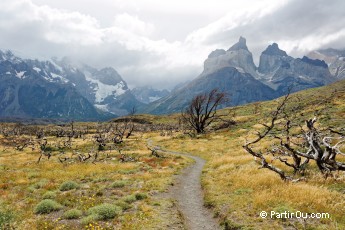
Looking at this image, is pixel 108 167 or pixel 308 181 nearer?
pixel 308 181

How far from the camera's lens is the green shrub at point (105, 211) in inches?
622

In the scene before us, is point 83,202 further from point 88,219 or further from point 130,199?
point 88,219

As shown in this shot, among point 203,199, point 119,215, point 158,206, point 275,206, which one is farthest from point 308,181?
point 119,215

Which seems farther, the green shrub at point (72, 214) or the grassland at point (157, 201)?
the green shrub at point (72, 214)

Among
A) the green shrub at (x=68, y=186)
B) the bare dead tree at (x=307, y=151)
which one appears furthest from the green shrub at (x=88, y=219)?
the bare dead tree at (x=307, y=151)

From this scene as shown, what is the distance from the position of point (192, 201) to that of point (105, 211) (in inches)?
240

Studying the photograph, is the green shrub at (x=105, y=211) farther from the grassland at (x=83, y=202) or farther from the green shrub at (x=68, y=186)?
the green shrub at (x=68, y=186)

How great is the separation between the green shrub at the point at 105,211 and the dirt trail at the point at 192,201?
3572 mm

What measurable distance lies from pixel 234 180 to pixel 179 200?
16.3ft

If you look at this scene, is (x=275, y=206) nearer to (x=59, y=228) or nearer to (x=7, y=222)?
(x=59, y=228)

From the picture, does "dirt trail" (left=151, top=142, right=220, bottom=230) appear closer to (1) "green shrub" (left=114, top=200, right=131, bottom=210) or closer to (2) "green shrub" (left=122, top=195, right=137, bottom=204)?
(2) "green shrub" (left=122, top=195, right=137, bottom=204)

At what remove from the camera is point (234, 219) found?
14.9 metres

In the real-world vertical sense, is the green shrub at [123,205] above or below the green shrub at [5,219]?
below

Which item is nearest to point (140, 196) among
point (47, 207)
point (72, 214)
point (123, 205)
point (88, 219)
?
point (123, 205)
